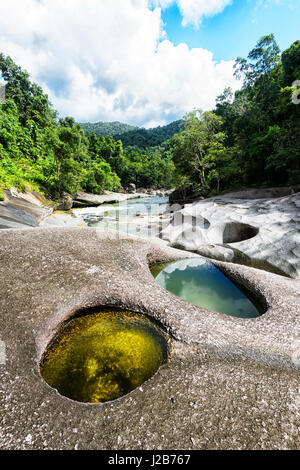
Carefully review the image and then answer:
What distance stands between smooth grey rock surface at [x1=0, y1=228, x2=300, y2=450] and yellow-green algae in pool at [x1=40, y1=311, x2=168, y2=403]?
0.25m

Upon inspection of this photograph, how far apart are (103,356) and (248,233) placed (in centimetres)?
898

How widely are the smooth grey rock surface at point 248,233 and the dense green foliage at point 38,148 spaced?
14.2 metres

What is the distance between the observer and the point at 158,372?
9.72ft

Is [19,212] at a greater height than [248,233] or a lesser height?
greater

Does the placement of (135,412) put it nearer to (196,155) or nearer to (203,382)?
(203,382)

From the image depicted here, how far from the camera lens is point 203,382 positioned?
9.18ft

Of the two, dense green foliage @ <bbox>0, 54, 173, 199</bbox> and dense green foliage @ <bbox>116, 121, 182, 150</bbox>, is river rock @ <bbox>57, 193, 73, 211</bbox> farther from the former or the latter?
dense green foliage @ <bbox>116, 121, 182, 150</bbox>

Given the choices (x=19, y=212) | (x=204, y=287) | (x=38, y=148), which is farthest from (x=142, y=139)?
(x=204, y=287)

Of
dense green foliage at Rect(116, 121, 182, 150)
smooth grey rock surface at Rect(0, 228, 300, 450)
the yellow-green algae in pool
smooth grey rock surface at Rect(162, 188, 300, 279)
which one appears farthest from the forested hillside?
dense green foliage at Rect(116, 121, 182, 150)

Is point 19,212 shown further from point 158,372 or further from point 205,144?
point 205,144

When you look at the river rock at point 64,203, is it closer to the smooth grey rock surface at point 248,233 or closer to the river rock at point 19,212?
the river rock at point 19,212

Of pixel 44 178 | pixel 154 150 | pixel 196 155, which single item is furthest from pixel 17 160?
pixel 154 150
